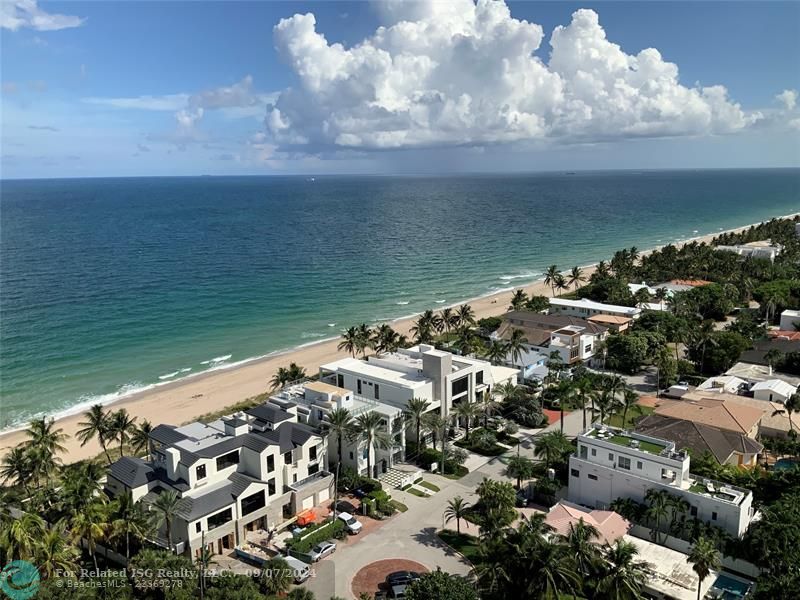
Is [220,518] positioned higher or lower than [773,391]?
lower

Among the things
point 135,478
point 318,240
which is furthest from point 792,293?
point 318,240

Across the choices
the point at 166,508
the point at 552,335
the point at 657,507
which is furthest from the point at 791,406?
the point at 166,508

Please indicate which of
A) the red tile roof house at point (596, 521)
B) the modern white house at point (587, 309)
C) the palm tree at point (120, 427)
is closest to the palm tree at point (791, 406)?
the red tile roof house at point (596, 521)

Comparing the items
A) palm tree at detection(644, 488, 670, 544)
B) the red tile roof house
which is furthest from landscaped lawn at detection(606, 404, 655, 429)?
the red tile roof house

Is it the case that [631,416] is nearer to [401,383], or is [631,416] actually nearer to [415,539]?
[401,383]

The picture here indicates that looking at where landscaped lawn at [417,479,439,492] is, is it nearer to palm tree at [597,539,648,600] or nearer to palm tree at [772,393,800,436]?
palm tree at [597,539,648,600]

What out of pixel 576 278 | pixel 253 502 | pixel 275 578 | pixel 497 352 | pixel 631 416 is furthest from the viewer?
pixel 576 278

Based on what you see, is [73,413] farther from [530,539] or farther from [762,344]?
[762,344]
